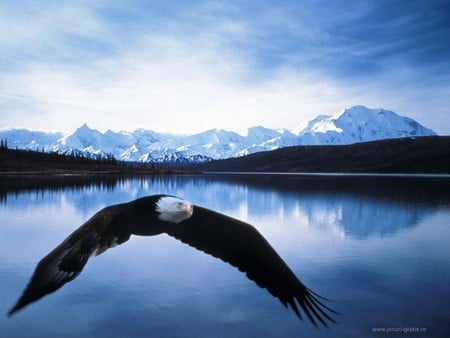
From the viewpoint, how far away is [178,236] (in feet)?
20.9

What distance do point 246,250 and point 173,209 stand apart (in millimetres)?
1562

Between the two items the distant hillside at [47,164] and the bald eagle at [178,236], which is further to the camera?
the distant hillside at [47,164]

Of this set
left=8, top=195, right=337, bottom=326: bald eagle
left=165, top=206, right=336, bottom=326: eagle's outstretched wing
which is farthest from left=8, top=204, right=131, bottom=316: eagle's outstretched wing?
left=165, top=206, right=336, bottom=326: eagle's outstretched wing

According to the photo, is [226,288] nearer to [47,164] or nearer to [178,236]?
[178,236]

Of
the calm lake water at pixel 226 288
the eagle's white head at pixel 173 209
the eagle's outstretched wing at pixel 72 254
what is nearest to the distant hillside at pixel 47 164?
the calm lake water at pixel 226 288

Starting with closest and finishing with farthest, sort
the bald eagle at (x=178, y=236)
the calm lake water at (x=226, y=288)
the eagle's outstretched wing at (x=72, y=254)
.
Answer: the eagle's outstretched wing at (x=72, y=254)
the bald eagle at (x=178, y=236)
the calm lake water at (x=226, y=288)

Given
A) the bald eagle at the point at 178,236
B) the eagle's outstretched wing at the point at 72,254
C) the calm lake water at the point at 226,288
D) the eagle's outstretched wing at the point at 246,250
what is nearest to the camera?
the eagle's outstretched wing at the point at 72,254

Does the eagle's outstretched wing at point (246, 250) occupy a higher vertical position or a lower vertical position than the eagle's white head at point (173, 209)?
lower

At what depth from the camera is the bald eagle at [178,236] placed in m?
4.59

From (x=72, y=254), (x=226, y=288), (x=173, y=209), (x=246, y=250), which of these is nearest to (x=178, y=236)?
(x=246, y=250)

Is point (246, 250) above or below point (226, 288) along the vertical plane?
above

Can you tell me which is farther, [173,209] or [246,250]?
[246,250]

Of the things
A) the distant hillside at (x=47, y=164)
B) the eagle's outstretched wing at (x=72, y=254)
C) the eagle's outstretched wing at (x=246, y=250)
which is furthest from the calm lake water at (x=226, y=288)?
the distant hillside at (x=47, y=164)

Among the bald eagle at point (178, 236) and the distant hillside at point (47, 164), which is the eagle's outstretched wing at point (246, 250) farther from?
the distant hillside at point (47, 164)
